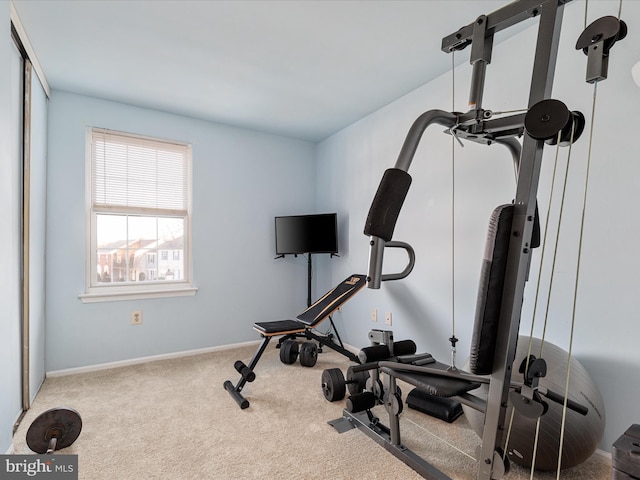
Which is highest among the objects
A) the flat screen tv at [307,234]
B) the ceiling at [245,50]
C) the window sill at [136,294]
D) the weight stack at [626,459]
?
the ceiling at [245,50]

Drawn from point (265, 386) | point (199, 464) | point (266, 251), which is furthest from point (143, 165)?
point (199, 464)

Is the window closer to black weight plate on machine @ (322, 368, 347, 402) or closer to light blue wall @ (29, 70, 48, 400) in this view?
light blue wall @ (29, 70, 48, 400)

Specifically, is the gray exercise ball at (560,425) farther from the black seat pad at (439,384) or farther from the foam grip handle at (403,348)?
the foam grip handle at (403,348)

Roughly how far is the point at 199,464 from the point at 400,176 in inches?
66.2

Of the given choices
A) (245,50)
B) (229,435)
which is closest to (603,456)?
(229,435)

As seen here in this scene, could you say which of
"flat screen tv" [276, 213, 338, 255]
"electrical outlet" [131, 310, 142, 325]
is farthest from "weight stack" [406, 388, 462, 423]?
"electrical outlet" [131, 310, 142, 325]

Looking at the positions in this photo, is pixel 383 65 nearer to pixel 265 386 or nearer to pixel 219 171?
pixel 219 171

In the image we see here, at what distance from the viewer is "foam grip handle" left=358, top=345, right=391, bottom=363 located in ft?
6.43

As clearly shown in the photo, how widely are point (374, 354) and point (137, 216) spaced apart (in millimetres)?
2593

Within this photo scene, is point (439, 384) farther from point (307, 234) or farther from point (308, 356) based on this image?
point (307, 234)

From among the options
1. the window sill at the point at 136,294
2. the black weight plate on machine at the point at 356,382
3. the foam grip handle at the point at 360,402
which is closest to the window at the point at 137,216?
the window sill at the point at 136,294

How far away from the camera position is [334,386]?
2359 millimetres

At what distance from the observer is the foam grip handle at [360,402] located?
199cm

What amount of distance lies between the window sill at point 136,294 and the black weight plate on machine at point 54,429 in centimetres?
146
